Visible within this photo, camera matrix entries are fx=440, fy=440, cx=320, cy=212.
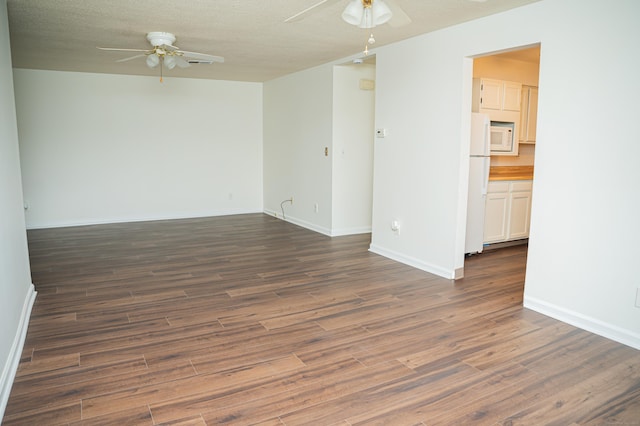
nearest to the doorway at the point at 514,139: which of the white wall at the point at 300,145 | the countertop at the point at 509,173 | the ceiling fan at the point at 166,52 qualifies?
the countertop at the point at 509,173

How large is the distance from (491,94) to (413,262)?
227 cm

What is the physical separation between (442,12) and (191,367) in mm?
3234

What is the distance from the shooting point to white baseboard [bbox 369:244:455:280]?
4.30 metres

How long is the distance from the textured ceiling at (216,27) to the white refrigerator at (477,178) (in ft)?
4.12

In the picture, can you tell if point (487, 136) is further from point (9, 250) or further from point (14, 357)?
point (14, 357)

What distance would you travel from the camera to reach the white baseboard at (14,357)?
84.0 inches

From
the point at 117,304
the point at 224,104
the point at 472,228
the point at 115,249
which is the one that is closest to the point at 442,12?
the point at 472,228

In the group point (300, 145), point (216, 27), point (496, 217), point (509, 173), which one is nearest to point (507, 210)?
point (496, 217)

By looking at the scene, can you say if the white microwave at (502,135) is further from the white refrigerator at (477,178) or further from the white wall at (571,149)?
the white wall at (571,149)

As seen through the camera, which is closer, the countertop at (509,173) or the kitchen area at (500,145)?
the kitchen area at (500,145)

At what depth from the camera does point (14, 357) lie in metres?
2.49

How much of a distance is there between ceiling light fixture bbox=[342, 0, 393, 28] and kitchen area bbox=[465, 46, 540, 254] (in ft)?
8.58

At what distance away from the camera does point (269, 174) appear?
7945 mm

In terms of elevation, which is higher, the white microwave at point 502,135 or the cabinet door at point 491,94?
the cabinet door at point 491,94
